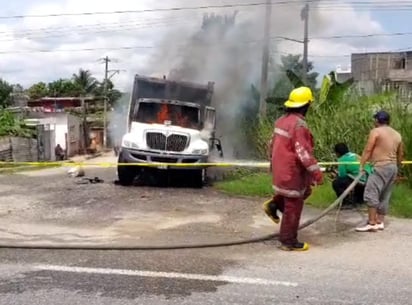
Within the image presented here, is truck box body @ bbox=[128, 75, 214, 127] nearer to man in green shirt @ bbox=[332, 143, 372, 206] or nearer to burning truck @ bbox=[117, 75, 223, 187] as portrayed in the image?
burning truck @ bbox=[117, 75, 223, 187]

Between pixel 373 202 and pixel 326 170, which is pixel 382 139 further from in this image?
pixel 326 170

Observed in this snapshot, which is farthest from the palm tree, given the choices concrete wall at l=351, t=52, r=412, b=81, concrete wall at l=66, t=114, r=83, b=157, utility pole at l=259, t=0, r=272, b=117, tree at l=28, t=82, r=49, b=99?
utility pole at l=259, t=0, r=272, b=117

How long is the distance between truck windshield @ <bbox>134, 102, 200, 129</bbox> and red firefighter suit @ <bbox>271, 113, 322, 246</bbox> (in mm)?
7708

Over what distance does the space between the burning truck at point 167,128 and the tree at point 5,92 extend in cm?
5368

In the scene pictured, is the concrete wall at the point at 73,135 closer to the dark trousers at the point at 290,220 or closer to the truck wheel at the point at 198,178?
the truck wheel at the point at 198,178

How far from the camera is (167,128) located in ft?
45.8

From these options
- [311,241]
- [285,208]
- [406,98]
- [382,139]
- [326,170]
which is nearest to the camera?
[285,208]

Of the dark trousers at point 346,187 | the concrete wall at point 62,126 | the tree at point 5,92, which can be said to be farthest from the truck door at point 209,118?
the tree at point 5,92

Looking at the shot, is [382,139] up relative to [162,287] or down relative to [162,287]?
up

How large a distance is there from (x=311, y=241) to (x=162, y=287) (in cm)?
265

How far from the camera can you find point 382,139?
799 cm

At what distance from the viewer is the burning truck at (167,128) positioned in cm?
1371

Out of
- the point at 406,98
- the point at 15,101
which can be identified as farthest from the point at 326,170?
the point at 15,101

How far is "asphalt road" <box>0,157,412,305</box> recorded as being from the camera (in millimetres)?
5176
